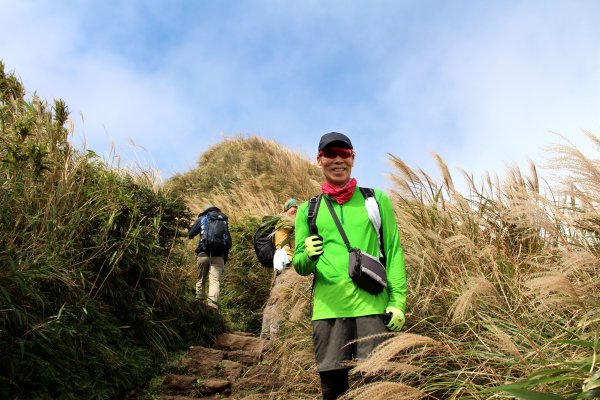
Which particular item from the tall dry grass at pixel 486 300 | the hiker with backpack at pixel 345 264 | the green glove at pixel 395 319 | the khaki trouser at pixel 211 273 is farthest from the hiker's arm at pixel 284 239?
the green glove at pixel 395 319

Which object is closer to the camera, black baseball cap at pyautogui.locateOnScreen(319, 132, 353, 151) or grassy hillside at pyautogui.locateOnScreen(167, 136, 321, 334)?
black baseball cap at pyautogui.locateOnScreen(319, 132, 353, 151)

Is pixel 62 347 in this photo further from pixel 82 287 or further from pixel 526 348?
pixel 526 348

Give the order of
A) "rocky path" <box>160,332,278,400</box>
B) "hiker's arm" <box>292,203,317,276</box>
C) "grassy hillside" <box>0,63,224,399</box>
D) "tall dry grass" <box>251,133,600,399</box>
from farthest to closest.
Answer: "rocky path" <box>160,332,278,400</box> < "grassy hillside" <box>0,63,224,399</box> < "hiker's arm" <box>292,203,317,276</box> < "tall dry grass" <box>251,133,600,399</box>

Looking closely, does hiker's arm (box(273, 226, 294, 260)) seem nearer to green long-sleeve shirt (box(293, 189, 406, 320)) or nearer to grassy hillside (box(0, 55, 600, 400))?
grassy hillside (box(0, 55, 600, 400))

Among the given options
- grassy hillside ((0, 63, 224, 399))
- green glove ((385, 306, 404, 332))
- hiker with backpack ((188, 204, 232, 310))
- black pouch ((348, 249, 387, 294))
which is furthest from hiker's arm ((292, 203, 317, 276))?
hiker with backpack ((188, 204, 232, 310))

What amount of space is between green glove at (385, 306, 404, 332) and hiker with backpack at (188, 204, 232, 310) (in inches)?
212

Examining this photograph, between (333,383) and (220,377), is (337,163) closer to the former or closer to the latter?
(333,383)

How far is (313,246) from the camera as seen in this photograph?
10.8 ft

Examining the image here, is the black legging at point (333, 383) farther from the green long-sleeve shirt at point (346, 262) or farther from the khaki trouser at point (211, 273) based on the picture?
the khaki trouser at point (211, 273)

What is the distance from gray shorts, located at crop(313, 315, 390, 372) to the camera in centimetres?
310

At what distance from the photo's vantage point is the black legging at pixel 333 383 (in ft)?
10.5

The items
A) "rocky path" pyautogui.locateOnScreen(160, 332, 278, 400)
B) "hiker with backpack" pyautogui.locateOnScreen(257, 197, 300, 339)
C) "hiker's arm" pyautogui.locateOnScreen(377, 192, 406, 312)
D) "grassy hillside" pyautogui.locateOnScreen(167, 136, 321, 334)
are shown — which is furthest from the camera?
"grassy hillside" pyautogui.locateOnScreen(167, 136, 321, 334)

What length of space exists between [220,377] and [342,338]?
330cm

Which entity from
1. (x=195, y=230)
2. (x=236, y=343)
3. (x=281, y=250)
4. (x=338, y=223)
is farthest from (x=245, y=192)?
(x=338, y=223)
